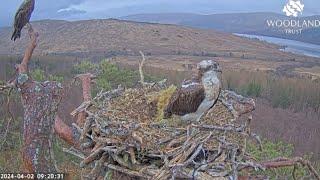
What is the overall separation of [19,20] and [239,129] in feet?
6.82

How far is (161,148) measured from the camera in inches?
142

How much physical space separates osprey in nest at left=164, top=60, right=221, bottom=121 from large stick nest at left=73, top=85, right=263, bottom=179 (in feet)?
1.27

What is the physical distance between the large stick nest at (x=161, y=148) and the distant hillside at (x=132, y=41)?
6648 centimetres

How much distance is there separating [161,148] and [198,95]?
3.63 ft

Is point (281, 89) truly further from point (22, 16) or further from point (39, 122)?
point (39, 122)

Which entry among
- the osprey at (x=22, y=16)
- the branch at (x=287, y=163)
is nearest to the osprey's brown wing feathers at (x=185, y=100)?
the branch at (x=287, y=163)

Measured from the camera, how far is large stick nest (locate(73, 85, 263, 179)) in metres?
3.14

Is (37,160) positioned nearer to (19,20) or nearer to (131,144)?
(131,144)

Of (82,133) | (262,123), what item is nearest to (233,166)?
(82,133)

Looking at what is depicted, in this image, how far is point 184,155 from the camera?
3.23 metres

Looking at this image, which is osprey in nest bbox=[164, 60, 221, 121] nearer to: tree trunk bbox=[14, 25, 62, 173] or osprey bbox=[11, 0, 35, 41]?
osprey bbox=[11, 0, 35, 41]

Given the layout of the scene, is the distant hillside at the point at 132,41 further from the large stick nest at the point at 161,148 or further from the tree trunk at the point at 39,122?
the tree trunk at the point at 39,122

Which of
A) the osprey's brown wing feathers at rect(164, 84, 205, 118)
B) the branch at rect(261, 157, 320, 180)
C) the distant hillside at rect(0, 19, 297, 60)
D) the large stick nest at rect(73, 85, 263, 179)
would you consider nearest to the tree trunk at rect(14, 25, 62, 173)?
the large stick nest at rect(73, 85, 263, 179)

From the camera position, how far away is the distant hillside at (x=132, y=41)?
77.1m
